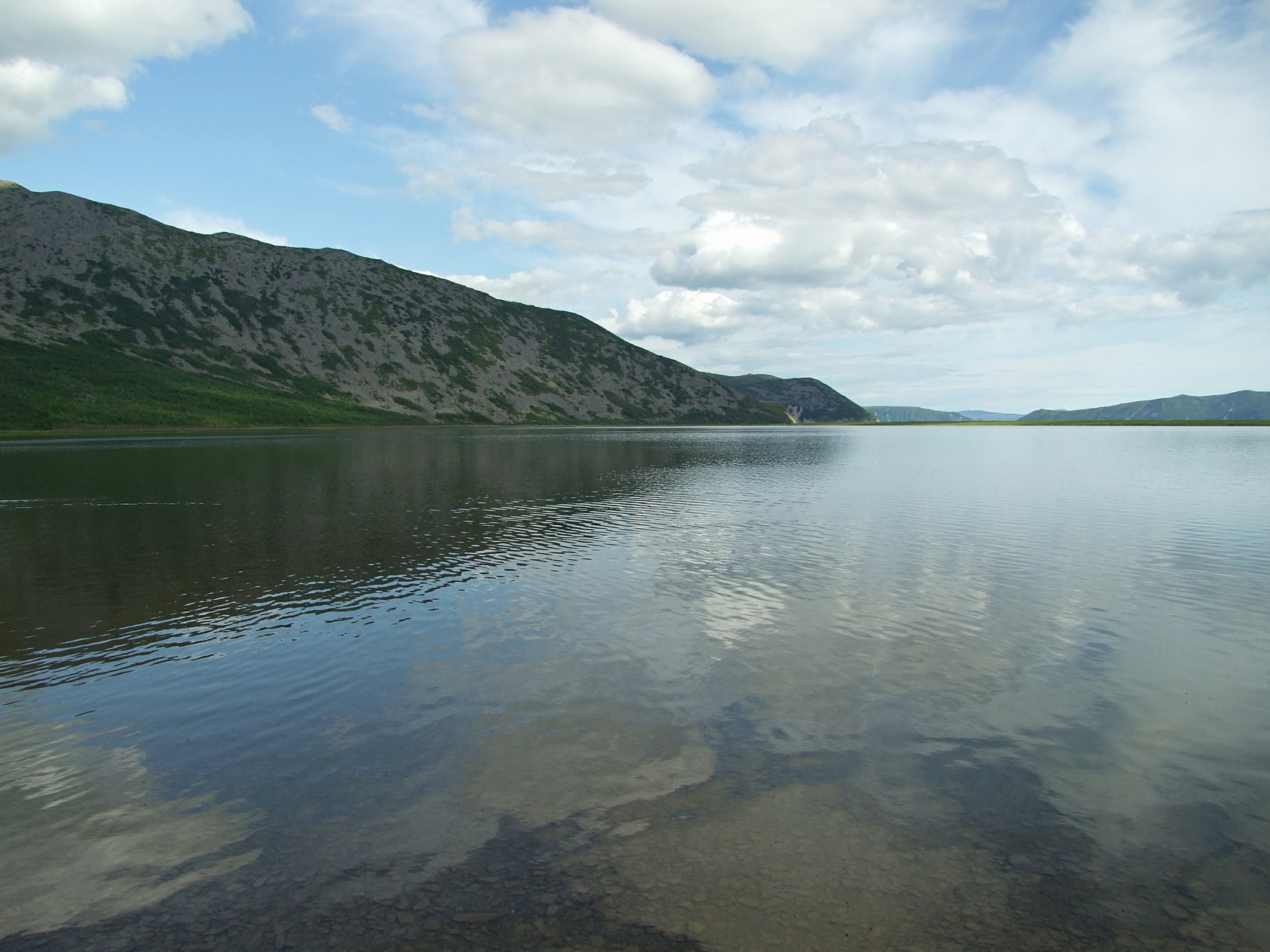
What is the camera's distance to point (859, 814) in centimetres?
1232

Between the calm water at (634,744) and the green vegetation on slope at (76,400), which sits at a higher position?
the green vegetation on slope at (76,400)

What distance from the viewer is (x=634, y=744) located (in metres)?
15.1

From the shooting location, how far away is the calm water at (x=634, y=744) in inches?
392

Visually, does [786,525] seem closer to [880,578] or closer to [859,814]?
[880,578]

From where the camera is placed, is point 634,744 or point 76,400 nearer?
point 634,744

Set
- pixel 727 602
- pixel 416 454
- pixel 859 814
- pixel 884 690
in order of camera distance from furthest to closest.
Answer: pixel 416 454
pixel 727 602
pixel 884 690
pixel 859 814

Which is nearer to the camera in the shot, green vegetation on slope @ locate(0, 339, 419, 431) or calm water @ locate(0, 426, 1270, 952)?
calm water @ locate(0, 426, 1270, 952)

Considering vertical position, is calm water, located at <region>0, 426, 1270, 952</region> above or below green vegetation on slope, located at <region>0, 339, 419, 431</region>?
below

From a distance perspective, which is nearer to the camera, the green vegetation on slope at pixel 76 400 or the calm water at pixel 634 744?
the calm water at pixel 634 744

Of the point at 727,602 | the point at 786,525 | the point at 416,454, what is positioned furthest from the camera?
the point at 416,454

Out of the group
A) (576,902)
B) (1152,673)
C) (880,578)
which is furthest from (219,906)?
(880,578)

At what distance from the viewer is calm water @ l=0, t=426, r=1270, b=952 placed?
32.7 ft

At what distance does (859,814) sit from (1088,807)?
4168mm

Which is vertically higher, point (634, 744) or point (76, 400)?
point (76, 400)
